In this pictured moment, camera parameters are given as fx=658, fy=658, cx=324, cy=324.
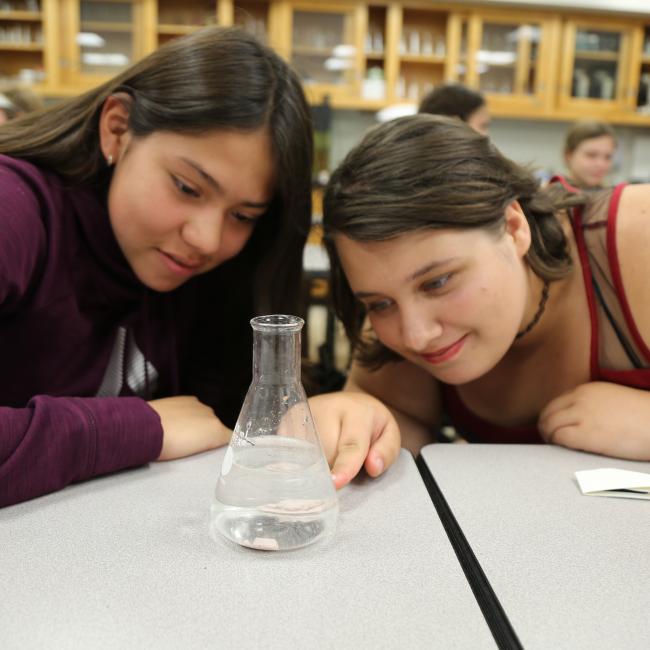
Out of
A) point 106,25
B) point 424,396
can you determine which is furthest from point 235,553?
point 106,25

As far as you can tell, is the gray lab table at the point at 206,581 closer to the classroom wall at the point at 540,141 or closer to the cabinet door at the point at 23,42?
the cabinet door at the point at 23,42

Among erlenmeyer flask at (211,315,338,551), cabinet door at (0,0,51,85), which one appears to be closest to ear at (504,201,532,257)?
erlenmeyer flask at (211,315,338,551)

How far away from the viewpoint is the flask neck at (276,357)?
0.62 m

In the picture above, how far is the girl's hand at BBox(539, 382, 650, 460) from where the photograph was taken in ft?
2.92

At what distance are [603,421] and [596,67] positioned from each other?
490 cm

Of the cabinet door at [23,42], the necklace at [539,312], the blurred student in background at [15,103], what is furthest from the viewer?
the cabinet door at [23,42]

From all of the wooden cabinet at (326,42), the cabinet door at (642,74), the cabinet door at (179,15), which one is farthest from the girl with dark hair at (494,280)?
the cabinet door at (642,74)

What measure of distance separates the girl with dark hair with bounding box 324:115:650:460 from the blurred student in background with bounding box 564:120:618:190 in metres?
3.41

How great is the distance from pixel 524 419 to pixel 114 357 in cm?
76

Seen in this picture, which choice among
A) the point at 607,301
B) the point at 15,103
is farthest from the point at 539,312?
the point at 15,103

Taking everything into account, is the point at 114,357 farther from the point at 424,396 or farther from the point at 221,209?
the point at 424,396

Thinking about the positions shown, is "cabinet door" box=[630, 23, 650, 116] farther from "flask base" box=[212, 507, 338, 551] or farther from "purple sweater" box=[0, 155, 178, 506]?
"flask base" box=[212, 507, 338, 551]

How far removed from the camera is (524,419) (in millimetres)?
1241

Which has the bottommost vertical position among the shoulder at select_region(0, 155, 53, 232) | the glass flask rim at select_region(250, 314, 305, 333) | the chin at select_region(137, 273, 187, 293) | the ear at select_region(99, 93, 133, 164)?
the chin at select_region(137, 273, 187, 293)
